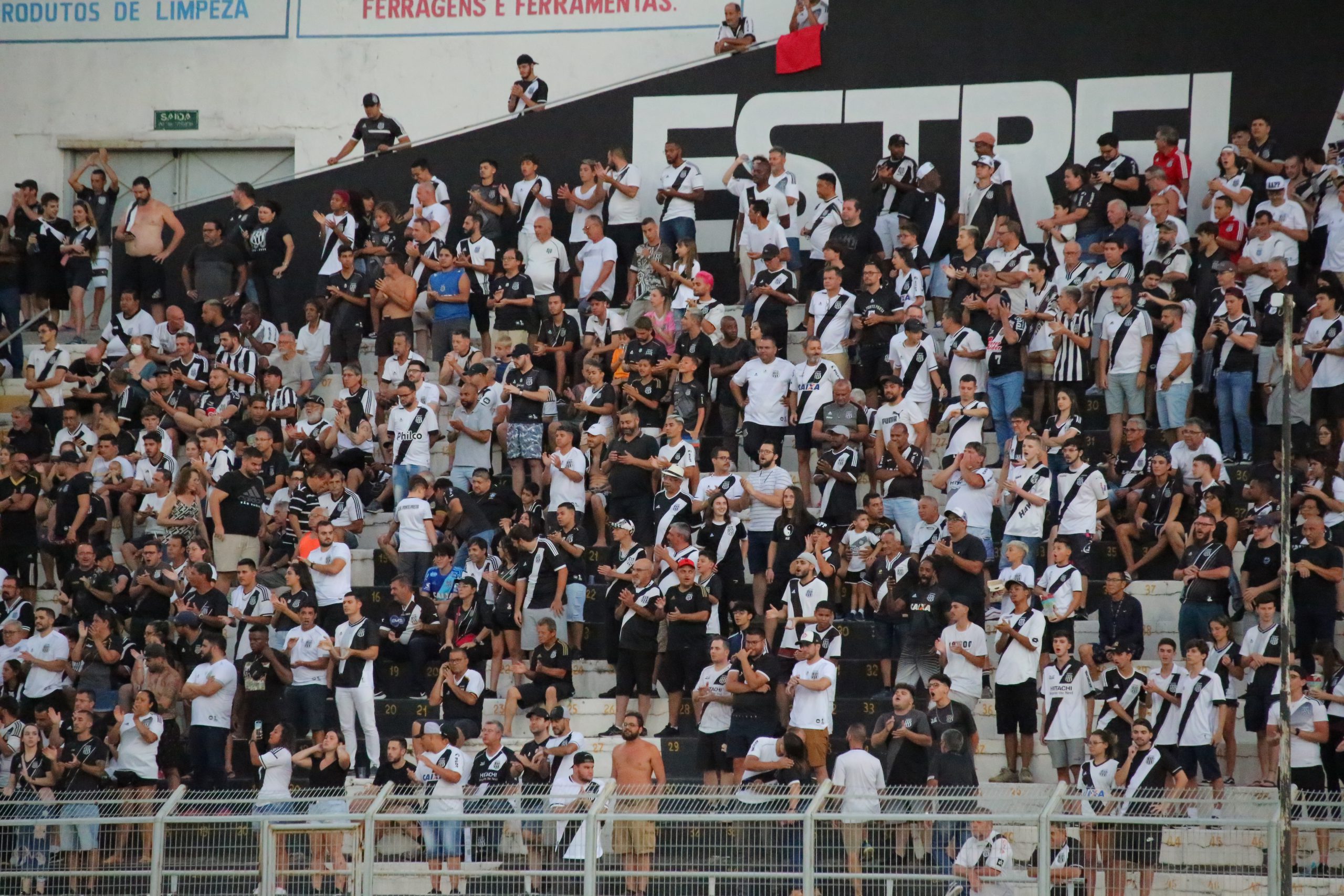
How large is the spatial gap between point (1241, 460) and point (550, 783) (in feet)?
24.2

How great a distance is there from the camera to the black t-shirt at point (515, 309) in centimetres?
2056

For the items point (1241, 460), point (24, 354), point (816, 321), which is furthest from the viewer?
point (24, 354)

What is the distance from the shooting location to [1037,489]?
16.9 meters

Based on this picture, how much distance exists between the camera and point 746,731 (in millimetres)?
15453

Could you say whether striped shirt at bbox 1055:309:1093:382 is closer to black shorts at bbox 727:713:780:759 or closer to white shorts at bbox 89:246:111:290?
black shorts at bbox 727:713:780:759

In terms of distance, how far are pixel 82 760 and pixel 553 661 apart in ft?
13.2

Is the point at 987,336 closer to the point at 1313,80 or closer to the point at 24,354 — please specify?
the point at 1313,80

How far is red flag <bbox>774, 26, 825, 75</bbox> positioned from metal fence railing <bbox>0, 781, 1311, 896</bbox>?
11.5 metres

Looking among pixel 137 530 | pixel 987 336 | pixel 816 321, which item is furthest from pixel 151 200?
pixel 987 336

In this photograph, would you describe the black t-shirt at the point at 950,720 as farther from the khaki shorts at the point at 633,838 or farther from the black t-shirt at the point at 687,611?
the khaki shorts at the point at 633,838

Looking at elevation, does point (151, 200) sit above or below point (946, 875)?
above

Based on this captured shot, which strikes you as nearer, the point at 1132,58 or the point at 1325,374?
the point at 1325,374

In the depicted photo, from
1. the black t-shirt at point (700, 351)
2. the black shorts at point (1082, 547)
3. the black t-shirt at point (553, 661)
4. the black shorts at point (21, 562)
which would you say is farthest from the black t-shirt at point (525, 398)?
the black shorts at point (1082, 547)

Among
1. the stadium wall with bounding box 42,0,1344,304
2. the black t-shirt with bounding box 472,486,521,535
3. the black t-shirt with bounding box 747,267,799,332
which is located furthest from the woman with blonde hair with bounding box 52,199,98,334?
the black t-shirt with bounding box 747,267,799,332
